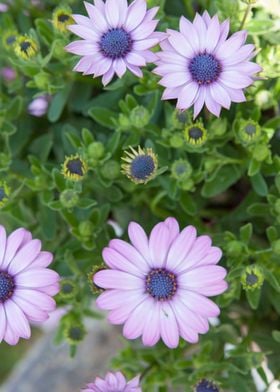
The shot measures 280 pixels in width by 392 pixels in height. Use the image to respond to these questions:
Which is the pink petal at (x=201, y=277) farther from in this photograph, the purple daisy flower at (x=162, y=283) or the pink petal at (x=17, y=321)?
the pink petal at (x=17, y=321)

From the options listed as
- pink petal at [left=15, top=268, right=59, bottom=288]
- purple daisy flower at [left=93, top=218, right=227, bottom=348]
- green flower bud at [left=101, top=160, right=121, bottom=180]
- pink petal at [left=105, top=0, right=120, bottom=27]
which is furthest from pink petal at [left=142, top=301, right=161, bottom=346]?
pink petal at [left=105, top=0, right=120, bottom=27]

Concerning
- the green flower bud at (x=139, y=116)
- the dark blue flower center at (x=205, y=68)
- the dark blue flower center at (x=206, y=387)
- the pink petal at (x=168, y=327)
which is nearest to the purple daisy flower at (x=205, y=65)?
the dark blue flower center at (x=205, y=68)

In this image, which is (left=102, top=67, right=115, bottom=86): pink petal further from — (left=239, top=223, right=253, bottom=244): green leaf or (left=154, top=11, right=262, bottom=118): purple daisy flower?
(left=239, top=223, right=253, bottom=244): green leaf

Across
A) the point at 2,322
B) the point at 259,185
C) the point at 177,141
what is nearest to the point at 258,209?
the point at 259,185

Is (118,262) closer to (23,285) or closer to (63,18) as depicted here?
(23,285)

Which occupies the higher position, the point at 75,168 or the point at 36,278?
the point at 75,168
